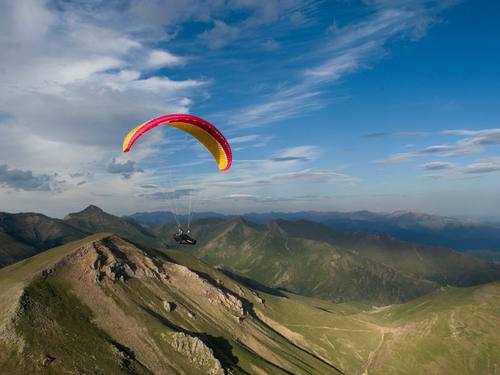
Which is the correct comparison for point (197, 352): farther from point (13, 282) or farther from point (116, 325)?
point (13, 282)

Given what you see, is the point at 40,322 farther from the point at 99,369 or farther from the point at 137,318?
the point at 137,318

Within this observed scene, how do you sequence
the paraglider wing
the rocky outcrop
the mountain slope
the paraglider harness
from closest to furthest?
the paraglider wing, the paraglider harness, the mountain slope, the rocky outcrop

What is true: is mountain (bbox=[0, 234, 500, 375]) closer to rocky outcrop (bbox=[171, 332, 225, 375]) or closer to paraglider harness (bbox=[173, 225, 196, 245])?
rocky outcrop (bbox=[171, 332, 225, 375])

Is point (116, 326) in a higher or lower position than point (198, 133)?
lower

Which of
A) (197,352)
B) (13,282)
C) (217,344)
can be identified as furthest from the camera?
(217,344)

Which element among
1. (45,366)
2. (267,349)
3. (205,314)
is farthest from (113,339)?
(267,349)

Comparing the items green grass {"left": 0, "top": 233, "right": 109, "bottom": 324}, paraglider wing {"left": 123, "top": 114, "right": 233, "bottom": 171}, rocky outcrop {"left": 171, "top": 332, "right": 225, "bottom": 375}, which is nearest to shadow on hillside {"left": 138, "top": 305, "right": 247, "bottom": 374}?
rocky outcrop {"left": 171, "top": 332, "right": 225, "bottom": 375}

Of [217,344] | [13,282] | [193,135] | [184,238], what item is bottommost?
[217,344]

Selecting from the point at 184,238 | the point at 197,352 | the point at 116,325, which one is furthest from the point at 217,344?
the point at 184,238

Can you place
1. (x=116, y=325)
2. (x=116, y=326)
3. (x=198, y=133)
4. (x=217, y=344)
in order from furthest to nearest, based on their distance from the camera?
(x=217, y=344)
(x=116, y=325)
(x=116, y=326)
(x=198, y=133)
